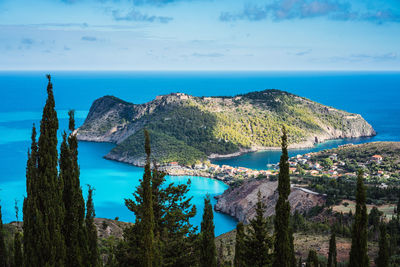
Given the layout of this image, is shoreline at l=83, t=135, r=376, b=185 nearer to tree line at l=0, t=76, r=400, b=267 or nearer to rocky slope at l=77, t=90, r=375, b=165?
rocky slope at l=77, t=90, r=375, b=165

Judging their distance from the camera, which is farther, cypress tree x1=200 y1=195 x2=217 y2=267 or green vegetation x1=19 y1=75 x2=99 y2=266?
cypress tree x1=200 y1=195 x2=217 y2=267

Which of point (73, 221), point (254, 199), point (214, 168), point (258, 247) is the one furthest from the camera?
point (214, 168)

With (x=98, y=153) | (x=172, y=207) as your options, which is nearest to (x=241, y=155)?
(x=98, y=153)

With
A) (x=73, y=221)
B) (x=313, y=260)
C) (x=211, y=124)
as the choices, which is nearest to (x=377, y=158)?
(x=211, y=124)

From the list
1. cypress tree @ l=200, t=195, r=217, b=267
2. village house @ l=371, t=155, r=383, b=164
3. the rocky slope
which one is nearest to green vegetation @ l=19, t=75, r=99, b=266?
cypress tree @ l=200, t=195, r=217, b=267

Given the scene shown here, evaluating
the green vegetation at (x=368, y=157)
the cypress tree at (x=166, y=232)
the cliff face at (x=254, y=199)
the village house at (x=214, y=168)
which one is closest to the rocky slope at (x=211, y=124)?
the village house at (x=214, y=168)

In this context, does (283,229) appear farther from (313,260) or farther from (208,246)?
(313,260)

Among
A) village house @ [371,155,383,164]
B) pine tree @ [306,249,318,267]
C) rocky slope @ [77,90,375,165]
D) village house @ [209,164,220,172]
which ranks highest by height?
rocky slope @ [77,90,375,165]

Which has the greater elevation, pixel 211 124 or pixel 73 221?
pixel 211 124
